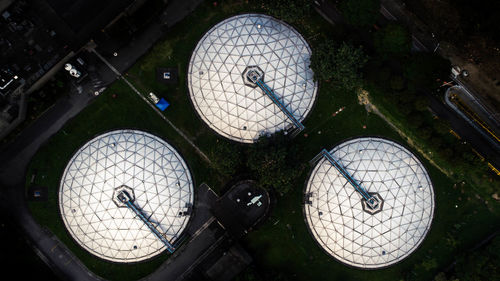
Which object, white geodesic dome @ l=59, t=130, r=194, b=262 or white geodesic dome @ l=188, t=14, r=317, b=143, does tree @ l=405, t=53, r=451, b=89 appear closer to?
white geodesic dome @ l=188, t=14, r=317, b=143

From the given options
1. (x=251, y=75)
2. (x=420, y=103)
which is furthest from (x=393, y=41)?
(x=251, y=75)

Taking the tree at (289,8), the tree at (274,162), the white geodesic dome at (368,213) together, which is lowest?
the white geodesic dome at (368,213)

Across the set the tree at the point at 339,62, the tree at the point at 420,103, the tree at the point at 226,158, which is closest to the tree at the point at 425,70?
the tree at the point at 420,103

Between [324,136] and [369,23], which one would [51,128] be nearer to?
[324,136]

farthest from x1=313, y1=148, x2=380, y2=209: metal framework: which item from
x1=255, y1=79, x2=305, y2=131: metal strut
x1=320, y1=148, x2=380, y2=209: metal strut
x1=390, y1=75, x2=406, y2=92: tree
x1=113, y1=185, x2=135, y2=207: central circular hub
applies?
x1=113, y1=185, x2=135, y2=207: central circular hub

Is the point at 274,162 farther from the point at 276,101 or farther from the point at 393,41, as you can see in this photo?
the point at 393,41

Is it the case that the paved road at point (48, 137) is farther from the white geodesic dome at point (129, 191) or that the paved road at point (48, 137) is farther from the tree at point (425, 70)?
the tree at point (425, 70)
